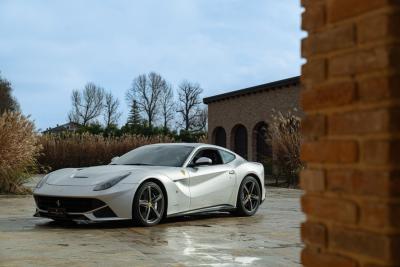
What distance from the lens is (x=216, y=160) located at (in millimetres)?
10492

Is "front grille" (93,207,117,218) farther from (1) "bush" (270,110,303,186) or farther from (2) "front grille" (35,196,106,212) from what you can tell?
(1) "bush" (270,110,303,186)

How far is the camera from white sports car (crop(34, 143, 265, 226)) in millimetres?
8312

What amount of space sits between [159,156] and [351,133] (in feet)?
26.6

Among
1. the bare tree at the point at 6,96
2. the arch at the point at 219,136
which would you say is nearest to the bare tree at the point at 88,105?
the bare tree at the point at 6,96

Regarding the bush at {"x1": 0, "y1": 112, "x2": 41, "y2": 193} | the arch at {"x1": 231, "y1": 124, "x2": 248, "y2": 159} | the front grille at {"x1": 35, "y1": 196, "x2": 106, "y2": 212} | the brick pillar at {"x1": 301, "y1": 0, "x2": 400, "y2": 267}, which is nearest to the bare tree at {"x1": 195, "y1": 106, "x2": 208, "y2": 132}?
the arch at {"x1": 231, "y1": 124, "x2": 248, "y2": 159}

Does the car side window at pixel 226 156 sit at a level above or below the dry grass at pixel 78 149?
below

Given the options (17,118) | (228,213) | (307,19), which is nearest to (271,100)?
(17,118)

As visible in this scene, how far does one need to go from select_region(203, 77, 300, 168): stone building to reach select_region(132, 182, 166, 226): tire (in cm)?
1770

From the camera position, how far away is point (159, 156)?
32.8 ft

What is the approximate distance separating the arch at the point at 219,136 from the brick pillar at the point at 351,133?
32558 millimetres

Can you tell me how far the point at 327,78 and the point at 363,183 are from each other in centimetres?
43

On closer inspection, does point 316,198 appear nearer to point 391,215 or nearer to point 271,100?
point 391,215

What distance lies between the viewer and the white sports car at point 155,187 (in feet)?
27.3

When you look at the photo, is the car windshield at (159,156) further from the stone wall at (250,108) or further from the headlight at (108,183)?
the stone wall at (250,108)
